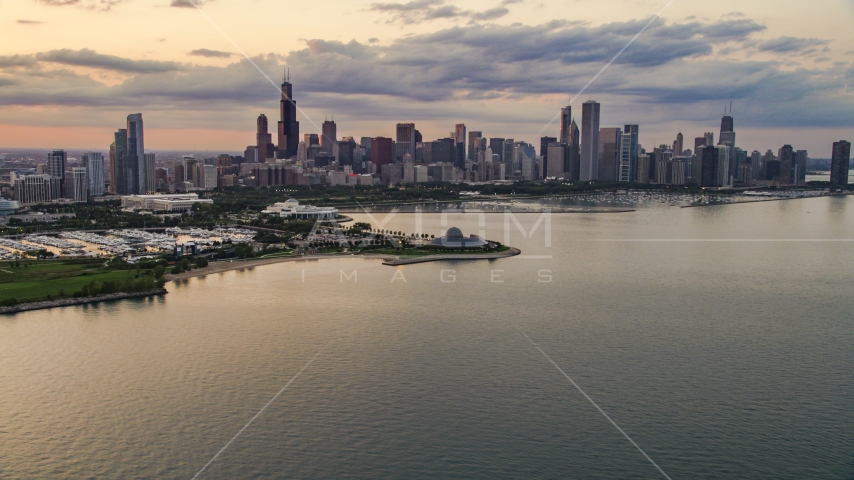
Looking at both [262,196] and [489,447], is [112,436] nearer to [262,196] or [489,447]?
[489,447]

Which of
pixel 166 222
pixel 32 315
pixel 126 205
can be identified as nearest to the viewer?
pixel 32 315

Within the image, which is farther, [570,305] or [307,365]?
[570,305]

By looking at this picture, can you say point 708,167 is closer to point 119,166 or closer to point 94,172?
point 119,166

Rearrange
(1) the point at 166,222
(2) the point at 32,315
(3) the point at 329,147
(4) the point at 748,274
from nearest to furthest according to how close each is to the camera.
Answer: (2) the point at 32,315 < (4) the point at 748,274 < (1) the point at 166,222 < (3) the point at 329,147

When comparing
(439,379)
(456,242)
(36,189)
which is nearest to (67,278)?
(456,242)

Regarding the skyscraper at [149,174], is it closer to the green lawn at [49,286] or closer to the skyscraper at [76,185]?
the skyscraper at [76,185]

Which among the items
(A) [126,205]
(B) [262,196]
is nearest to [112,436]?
(A) [126,205]
